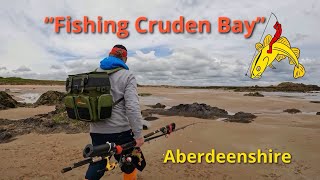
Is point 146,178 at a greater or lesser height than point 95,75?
lesser

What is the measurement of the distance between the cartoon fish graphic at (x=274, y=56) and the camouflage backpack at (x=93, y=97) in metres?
8.50

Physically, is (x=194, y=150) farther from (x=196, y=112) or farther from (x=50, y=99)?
(x=50, y=99)

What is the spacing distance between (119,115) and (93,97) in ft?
1.65

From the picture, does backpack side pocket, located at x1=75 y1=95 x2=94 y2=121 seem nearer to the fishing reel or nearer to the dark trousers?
the dark trousers

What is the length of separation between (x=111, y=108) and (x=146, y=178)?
2925mm

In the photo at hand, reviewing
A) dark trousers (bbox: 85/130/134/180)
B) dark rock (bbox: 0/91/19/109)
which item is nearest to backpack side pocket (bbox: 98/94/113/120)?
dark trousers (bbox: 85/130/134/180)

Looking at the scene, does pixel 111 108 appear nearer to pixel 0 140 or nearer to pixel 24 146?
pixel 24 146

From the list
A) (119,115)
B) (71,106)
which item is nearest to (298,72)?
(119,115)

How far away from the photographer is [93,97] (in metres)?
4.41

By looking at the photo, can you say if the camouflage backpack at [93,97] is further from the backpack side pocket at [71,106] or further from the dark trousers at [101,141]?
the dark trousers at [101,141]

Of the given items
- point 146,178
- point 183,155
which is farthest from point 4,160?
point 183,155

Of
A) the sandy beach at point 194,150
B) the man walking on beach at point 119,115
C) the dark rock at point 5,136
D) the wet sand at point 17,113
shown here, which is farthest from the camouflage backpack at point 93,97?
the wet sand at point 17,113

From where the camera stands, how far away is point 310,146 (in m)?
9.38

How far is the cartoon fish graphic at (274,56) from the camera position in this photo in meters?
11.8
